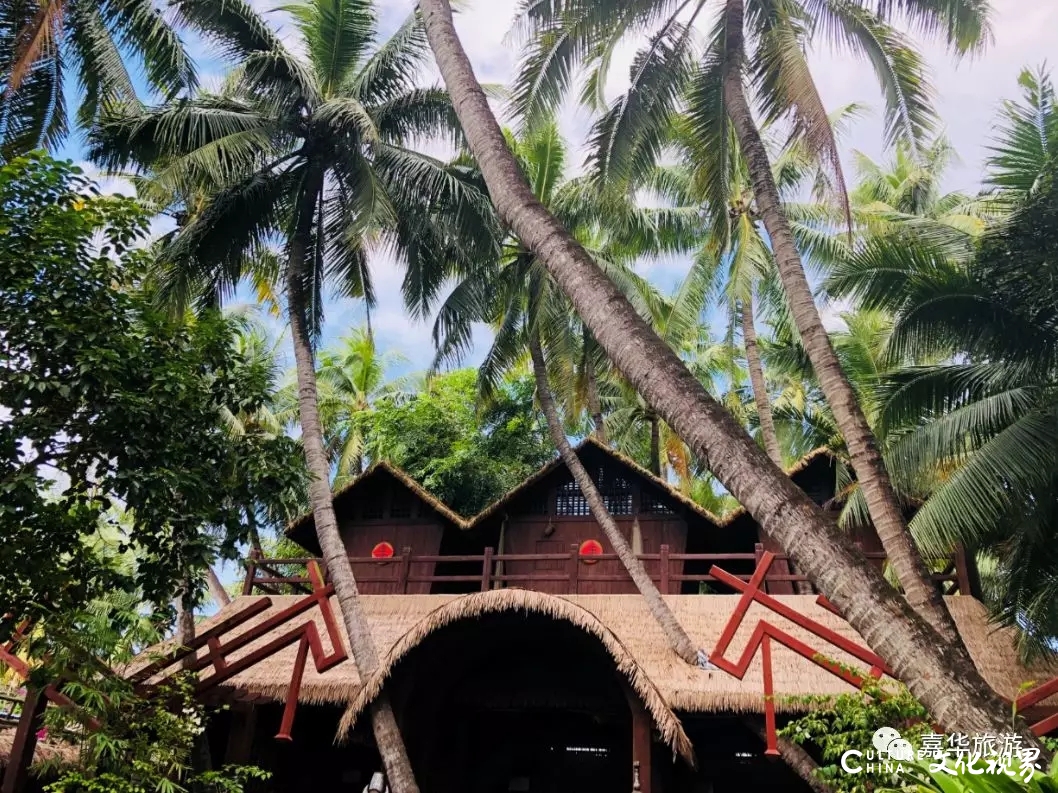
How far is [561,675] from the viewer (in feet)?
32.2

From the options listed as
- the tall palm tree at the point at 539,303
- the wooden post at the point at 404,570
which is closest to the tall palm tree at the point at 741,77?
the tall palm tree at the point at 539,303

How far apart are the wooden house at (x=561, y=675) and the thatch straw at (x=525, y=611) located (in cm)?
2

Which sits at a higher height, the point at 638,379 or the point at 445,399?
the point at 445,399

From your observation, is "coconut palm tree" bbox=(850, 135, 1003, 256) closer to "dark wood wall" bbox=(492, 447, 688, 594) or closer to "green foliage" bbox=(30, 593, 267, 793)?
"dark wood wall" bbox=(492, 447, 688, 594)

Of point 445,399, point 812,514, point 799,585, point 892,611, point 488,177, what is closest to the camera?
point 892,611

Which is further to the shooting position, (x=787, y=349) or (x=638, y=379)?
(x=787, y=349)

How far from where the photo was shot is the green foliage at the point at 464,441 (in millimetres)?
17156

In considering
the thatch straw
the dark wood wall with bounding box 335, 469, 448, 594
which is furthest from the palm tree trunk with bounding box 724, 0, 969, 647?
the dark wood wall with bounding box 335, 469, 448, 594

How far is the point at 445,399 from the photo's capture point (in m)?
19.0

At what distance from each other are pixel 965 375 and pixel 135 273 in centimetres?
842

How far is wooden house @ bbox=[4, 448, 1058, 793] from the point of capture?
27.1 ft

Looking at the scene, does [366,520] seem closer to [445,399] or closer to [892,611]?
[445,399]

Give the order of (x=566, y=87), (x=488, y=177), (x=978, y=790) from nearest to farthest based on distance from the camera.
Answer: (x=978, y=790), (x=488, y=177), (x=566, y=87)

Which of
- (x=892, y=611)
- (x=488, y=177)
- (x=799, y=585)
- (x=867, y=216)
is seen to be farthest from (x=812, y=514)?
(x=867, y=216)
